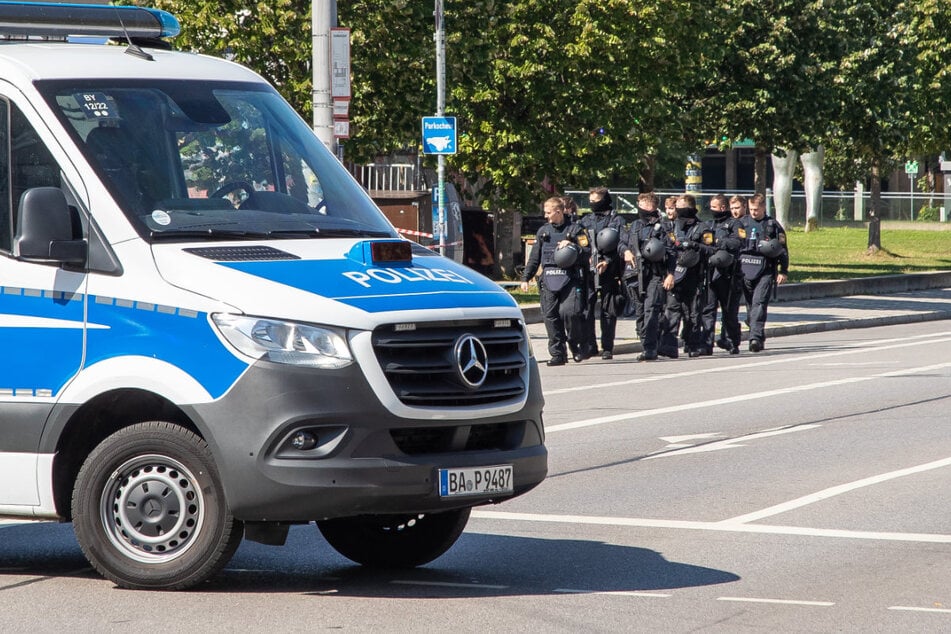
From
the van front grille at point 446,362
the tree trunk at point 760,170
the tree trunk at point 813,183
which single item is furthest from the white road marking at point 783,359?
the tree trunk at point 813,183

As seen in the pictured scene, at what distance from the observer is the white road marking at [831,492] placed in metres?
9.41

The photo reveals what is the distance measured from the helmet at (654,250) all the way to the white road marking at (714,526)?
10.8 metres

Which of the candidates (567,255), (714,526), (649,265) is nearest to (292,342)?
(714,526)

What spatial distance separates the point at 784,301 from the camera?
1254 inches

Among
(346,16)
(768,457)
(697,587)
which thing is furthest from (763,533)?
(346,16)

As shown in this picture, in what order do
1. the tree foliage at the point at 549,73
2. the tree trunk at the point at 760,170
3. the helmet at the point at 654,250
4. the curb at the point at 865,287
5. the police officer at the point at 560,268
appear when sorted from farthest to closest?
1. the tree trunk at the point at 760,170
2. the curb at the point at 865,287
3. the tree foliage at the point at 549,73
4. the helmet at the point at 654,250
5. the police officer at the point at 560,268

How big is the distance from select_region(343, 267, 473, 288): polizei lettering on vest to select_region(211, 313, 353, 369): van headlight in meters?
0.35

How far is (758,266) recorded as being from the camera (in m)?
21.5

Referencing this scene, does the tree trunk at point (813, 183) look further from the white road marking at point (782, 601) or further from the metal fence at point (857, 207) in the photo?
the white road marking at point (782, 601)

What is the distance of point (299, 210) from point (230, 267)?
0.87m

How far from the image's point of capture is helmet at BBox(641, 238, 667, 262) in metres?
20.1

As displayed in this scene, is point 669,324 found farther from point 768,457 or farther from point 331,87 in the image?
point 768,457

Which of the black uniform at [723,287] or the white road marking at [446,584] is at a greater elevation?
the black uniform at [723,287]

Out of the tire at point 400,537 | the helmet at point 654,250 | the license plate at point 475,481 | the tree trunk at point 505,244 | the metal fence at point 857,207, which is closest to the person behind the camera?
the license plate at point 475,481
